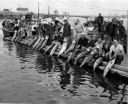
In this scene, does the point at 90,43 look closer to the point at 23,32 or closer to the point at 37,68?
the point at 37,68

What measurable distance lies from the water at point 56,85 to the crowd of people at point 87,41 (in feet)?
3.22

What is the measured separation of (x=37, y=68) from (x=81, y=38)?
143 inches

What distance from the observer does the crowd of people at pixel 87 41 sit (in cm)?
1557

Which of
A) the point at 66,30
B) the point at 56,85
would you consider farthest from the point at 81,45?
the point at 56,85

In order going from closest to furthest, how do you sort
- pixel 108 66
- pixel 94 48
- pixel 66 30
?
pixel 108 66 → pixel 94 48 → pixel 66 30

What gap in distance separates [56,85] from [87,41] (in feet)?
19.2

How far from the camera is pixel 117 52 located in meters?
14.8

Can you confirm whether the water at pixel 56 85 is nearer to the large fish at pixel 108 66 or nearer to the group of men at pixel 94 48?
the large fish at pixel 108 66

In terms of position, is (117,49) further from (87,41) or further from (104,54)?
(87,41)

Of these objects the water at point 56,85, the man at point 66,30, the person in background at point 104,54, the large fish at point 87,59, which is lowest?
the water at point 56,85

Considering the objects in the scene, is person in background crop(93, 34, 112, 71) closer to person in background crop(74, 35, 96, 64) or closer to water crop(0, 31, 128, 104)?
water crop(0, 31, 128, 104)

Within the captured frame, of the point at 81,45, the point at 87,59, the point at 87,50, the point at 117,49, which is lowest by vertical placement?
the point at 87,59

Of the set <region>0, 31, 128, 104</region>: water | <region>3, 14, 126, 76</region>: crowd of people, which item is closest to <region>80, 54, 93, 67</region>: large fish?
<region>3, 14, 126, 76</region>: crowd of people

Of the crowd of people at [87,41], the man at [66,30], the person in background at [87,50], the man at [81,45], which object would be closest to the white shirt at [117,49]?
the crowd of people at [87,41]
